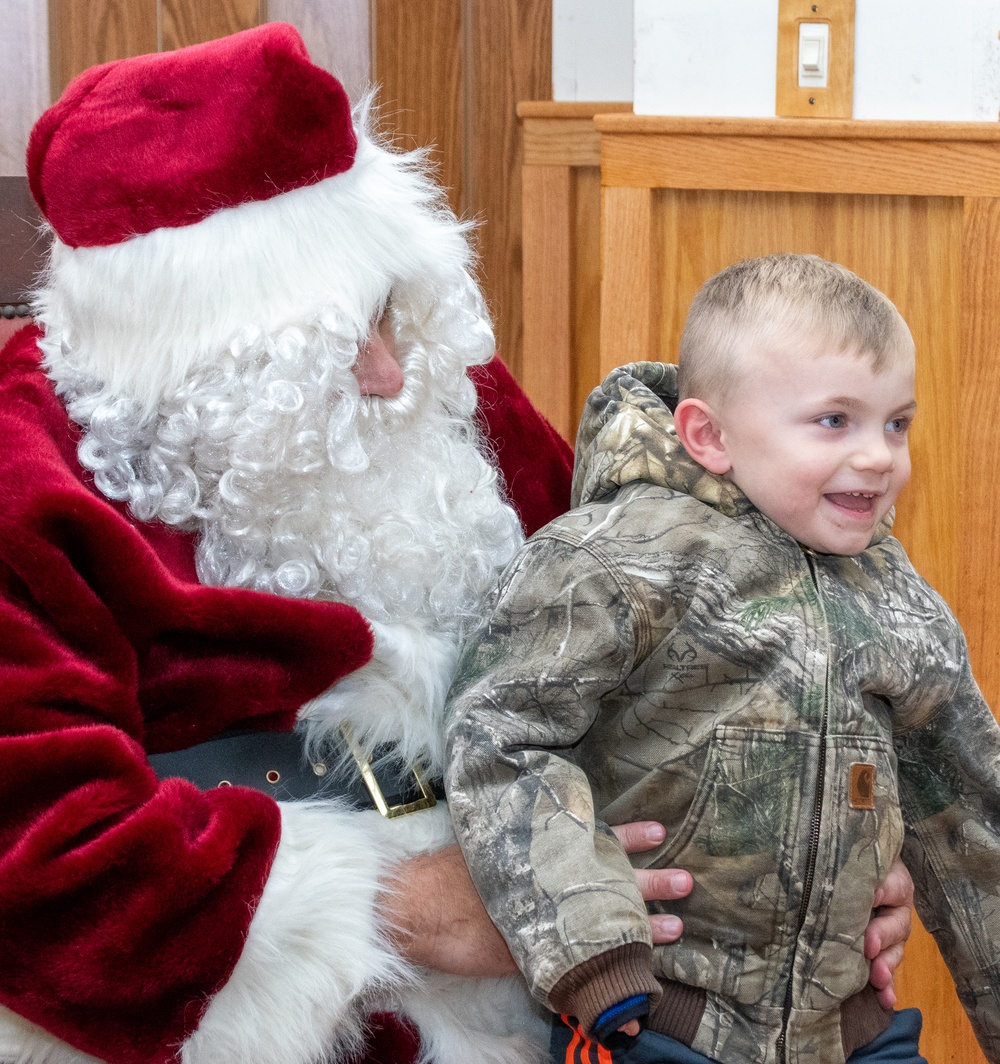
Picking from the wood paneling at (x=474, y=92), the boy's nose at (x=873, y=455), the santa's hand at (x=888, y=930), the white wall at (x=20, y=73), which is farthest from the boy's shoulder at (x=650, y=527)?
the wood paneling at (x=474, y=92)

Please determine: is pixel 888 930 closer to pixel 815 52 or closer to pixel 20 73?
pixel 815 52

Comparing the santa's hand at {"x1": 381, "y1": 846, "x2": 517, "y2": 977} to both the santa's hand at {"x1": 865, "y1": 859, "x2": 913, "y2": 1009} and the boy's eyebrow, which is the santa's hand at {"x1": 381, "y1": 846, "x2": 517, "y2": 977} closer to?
the santa's hand at {"x1": 865, "y1": 859, "x2": 913, "y2": 1009}

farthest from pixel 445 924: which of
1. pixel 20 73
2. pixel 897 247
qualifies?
pixel 20 73

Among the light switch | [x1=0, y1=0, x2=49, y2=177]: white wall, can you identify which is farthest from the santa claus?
[x1=0, y1=0, x2=49, y2=177]: white wall

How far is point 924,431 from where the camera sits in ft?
5.78

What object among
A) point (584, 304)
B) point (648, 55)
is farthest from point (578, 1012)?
point (584, 304)

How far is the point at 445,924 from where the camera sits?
1081 millimetres

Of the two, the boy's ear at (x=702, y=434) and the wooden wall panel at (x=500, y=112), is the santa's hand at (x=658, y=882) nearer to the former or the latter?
the boy's ear at (x=702, y=434)

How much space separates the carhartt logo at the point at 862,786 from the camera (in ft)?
3.40

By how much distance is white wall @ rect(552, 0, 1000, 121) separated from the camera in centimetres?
167

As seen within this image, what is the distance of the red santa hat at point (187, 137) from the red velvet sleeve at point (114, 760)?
196 millimetres

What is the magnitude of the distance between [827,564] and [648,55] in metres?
0.97

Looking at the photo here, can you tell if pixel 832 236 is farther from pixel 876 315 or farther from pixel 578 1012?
pixel 578 1012

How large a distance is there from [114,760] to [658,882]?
1.46ft
